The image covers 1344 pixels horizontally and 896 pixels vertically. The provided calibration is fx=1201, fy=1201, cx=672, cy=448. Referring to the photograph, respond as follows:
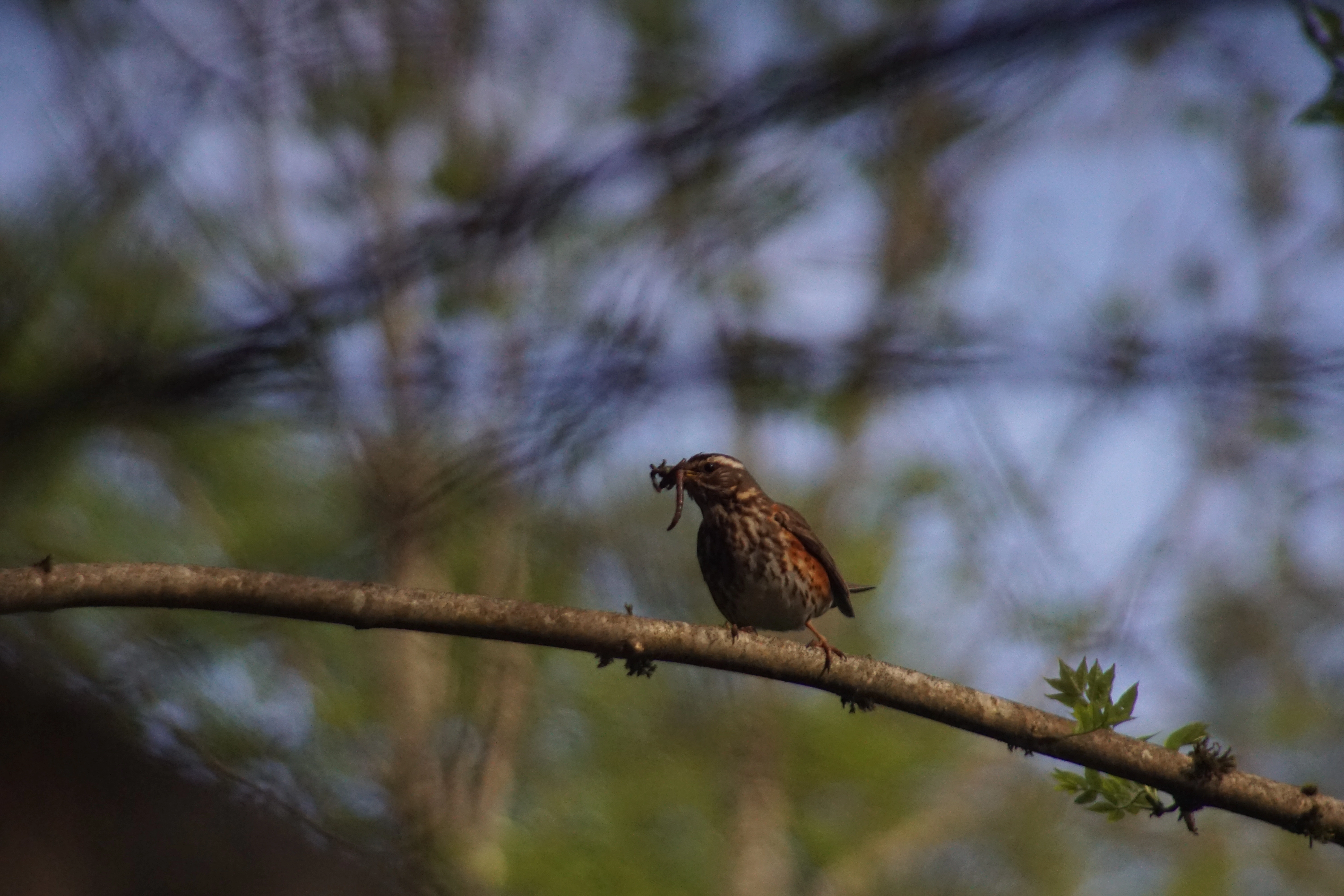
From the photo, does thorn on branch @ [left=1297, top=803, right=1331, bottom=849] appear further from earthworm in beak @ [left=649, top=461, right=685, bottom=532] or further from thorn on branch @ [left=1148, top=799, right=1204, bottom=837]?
earthworm in beak @ [left=649, top=461, right=685, bottom=532]

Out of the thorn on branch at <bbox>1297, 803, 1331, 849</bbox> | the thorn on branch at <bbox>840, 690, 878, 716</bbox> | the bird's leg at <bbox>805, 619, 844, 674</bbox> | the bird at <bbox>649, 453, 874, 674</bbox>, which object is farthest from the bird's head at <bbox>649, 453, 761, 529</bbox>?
the thorn on branch at <bbox>1297, 803, 1331, 849</bbox>

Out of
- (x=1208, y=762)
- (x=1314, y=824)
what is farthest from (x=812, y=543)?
(x=1314, y=824)

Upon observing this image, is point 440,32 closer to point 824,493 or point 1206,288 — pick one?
point 1206,288

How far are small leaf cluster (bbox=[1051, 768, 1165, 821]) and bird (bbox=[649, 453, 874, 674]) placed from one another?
1.97 metres

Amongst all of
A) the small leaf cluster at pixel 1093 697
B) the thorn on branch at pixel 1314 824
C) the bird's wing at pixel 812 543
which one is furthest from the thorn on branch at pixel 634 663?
the bird's wing at pixel 812 543

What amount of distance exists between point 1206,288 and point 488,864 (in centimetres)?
550

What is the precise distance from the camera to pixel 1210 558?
11336 millimetres

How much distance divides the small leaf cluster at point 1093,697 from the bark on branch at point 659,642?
0.04 m

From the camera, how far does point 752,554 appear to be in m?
5.34

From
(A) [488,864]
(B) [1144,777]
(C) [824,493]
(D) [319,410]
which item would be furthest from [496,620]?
(C) [824,493]

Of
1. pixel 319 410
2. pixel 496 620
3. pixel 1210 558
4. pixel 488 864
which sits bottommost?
pixel 496 620

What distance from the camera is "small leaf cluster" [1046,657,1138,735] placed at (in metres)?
3.17

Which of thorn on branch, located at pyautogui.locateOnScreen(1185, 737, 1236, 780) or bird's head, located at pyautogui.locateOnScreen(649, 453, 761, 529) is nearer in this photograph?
thorn on branch, located at pyautogui.locateOnScreen(1185, 737, 1236, 780)

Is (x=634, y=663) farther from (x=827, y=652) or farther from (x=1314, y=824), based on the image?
(x=1314, y=824)
